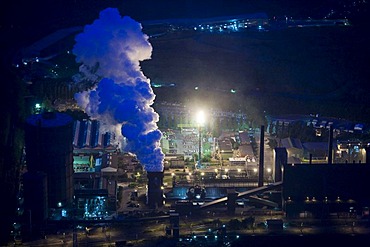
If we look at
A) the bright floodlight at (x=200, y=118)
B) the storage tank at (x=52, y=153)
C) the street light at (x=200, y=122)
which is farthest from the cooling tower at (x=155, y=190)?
the bright floodlight at (x=200, y=118)

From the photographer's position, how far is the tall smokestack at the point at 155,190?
101 feet

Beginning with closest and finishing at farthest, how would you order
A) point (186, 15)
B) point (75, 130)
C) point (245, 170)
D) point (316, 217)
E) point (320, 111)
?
point (316, 217) → point (245, 170) → point (75, 130) → point (320, 111) → point (186, 15)

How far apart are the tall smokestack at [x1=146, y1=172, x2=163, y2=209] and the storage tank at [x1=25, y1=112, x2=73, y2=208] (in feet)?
11.0

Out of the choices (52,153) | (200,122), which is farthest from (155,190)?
(200,122)

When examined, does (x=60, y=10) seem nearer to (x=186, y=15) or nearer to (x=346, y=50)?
(x=186, y=15)

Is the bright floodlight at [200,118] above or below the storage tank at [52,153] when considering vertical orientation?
above

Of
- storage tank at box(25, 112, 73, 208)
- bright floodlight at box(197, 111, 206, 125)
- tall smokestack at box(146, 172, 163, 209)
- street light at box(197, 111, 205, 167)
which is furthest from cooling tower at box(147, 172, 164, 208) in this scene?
bright floodlight at box(197, 111, 206, 125)

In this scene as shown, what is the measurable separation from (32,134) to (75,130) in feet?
24.0

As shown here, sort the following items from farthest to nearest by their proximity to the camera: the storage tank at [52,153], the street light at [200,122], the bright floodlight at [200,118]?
1. the bright floodlight at [200,118]
2. the street light at [200,122]
3. the storage tank at [52,153]

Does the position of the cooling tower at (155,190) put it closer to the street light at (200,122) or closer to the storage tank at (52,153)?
the storage tank at (52,153)

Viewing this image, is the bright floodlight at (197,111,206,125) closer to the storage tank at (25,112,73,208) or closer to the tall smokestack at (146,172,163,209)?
the tall smokestack at (146,172,163,209)

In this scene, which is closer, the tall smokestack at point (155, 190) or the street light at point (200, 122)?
the tall smokestack at point (155, 190)

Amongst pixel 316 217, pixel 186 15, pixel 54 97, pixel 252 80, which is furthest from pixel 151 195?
pixel 186 15

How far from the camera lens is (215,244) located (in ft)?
91.6
